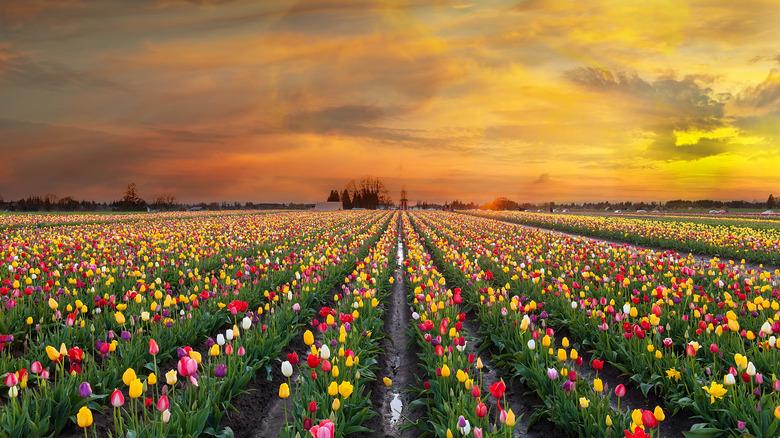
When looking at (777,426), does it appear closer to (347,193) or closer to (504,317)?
(504,317)

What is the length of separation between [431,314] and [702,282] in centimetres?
702

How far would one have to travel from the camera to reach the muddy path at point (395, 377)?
211 inches

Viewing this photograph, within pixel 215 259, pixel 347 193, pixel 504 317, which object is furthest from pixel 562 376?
pixel 347 193

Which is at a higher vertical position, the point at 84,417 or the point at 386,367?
the point at 84,417

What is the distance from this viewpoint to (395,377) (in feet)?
22.1

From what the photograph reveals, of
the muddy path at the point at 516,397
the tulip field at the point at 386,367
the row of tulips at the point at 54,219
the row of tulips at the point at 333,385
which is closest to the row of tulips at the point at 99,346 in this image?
the tulip field at the point at 386,367

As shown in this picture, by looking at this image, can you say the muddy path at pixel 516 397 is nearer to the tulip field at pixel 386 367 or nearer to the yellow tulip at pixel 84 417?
the tulip field at pixel 386 367

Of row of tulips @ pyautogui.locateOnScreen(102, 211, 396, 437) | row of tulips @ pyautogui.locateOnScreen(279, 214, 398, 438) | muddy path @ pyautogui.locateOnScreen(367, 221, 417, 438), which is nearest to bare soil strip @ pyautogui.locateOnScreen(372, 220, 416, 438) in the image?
muddy path @ pyautogui.locateOnScreen(367, 221, 417, 438)

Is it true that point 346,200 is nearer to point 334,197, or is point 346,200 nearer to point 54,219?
point 334,197

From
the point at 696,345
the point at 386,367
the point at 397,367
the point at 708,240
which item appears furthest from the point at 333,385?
the point at 708,240

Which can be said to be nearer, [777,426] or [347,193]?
[777,426]

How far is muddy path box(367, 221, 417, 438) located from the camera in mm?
5348

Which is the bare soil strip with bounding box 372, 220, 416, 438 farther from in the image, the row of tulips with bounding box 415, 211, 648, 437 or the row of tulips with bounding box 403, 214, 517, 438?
the row of tulips with bounding box 415, 211, 648, 437

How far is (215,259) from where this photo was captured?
13828 mm
